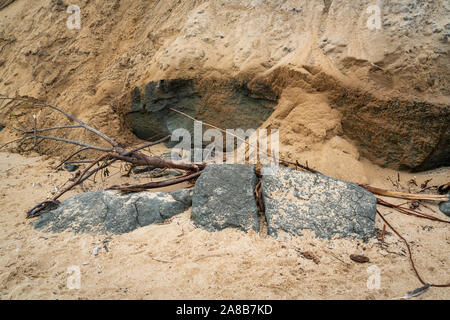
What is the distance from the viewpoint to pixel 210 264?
158cm

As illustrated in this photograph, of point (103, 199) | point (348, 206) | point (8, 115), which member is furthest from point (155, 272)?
point (8, 115)

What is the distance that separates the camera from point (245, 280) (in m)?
1.46

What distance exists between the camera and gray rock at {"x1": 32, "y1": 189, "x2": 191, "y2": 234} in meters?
1.98

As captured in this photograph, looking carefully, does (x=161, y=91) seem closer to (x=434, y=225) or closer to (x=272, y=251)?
(x=272, y=251)

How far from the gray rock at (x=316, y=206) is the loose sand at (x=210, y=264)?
0.09 meters

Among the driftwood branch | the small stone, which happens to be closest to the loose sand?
the small stone

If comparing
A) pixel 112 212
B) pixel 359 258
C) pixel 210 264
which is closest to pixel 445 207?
pixel 359 258

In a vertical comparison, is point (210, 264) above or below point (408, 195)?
below

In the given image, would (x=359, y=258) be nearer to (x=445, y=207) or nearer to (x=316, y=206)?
(x=316, y=206)

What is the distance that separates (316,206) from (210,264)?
0.86m

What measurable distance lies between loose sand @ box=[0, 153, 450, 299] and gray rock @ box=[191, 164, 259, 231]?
8cm

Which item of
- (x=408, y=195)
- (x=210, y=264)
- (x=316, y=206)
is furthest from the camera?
(x=408, y=195)

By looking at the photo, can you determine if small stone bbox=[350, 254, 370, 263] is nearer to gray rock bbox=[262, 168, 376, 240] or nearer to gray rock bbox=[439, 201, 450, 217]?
gray rock bbox=[262, 168, 376, 240]

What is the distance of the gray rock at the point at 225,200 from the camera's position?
6.22ft
